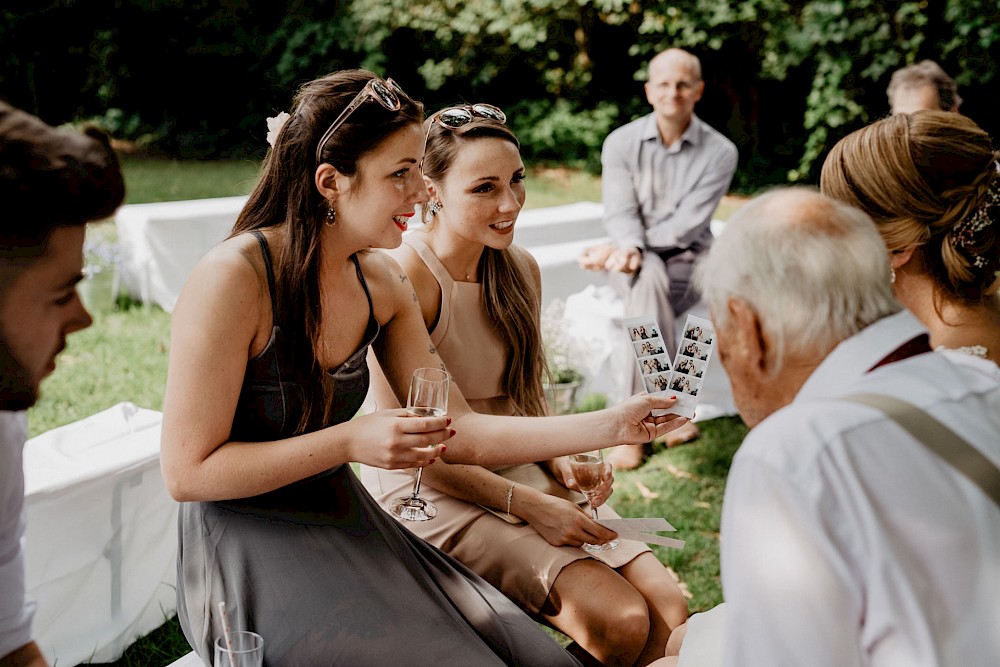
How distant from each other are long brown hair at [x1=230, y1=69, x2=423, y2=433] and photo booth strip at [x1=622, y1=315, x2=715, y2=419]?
2.91 feet

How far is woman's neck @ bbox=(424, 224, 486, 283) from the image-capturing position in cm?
317

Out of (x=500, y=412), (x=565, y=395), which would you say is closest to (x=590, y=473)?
(x=500, y=412)

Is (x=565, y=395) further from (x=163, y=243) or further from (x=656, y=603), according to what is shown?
(x=163, y=243)

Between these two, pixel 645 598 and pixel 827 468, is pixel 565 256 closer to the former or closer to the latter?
pixel 645 598

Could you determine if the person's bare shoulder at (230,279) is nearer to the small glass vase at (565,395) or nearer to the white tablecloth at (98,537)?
the white tablecloth at (98,537)

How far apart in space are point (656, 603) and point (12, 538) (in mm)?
1731

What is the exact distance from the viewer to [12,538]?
5.08 feet

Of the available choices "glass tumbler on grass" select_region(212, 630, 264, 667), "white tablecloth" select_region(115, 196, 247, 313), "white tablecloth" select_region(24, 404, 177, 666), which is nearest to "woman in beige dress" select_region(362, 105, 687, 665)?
"white tablecloth" select_region(24, 404, 177, 666)

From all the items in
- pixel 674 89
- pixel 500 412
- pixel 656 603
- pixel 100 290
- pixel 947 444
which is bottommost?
pixel 656 603

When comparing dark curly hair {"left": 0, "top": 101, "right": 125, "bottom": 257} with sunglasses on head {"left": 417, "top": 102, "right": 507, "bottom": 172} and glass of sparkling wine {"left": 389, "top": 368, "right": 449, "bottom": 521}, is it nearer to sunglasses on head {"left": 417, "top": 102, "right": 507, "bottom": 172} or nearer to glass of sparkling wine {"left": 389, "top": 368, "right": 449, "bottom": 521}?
glass of sparkling wine {"left": 389, "top": 368, "right": 449, "bottom": 521}

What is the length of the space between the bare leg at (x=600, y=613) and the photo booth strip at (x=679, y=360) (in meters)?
0.50

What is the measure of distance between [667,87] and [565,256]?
4.20 ft

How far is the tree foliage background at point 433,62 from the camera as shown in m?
13.3

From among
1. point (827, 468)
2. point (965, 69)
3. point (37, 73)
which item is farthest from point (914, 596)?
point (37, 73)
